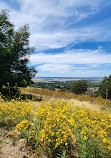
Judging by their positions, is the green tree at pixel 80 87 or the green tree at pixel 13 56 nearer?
the green tree at pixel 13 56

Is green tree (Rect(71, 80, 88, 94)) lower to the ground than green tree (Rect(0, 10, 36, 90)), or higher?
lower

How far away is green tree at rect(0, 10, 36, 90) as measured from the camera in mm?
7359

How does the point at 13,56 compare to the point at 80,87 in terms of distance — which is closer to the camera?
the point at 13,56

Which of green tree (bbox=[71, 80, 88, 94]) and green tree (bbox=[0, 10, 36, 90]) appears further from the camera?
green tree (bbox=[71, 80, 88, 94])

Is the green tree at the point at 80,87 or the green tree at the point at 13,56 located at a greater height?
the green tree at the point at 13,56

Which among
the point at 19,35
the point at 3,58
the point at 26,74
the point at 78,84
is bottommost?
the point at 78,84

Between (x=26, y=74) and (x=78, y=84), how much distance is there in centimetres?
2135

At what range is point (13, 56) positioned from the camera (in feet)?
25.5

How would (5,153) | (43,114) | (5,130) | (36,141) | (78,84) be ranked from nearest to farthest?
(5,153) < (36,141) < (43,114) < (5,130) < (78,84)

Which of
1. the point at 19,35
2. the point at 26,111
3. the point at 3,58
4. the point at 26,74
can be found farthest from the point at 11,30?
the point at 26,111

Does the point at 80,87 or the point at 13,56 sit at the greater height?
the point at 13,56

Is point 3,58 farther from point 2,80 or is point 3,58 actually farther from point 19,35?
point 19,35

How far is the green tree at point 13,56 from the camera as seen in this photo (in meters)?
7.36

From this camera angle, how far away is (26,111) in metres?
2.65
